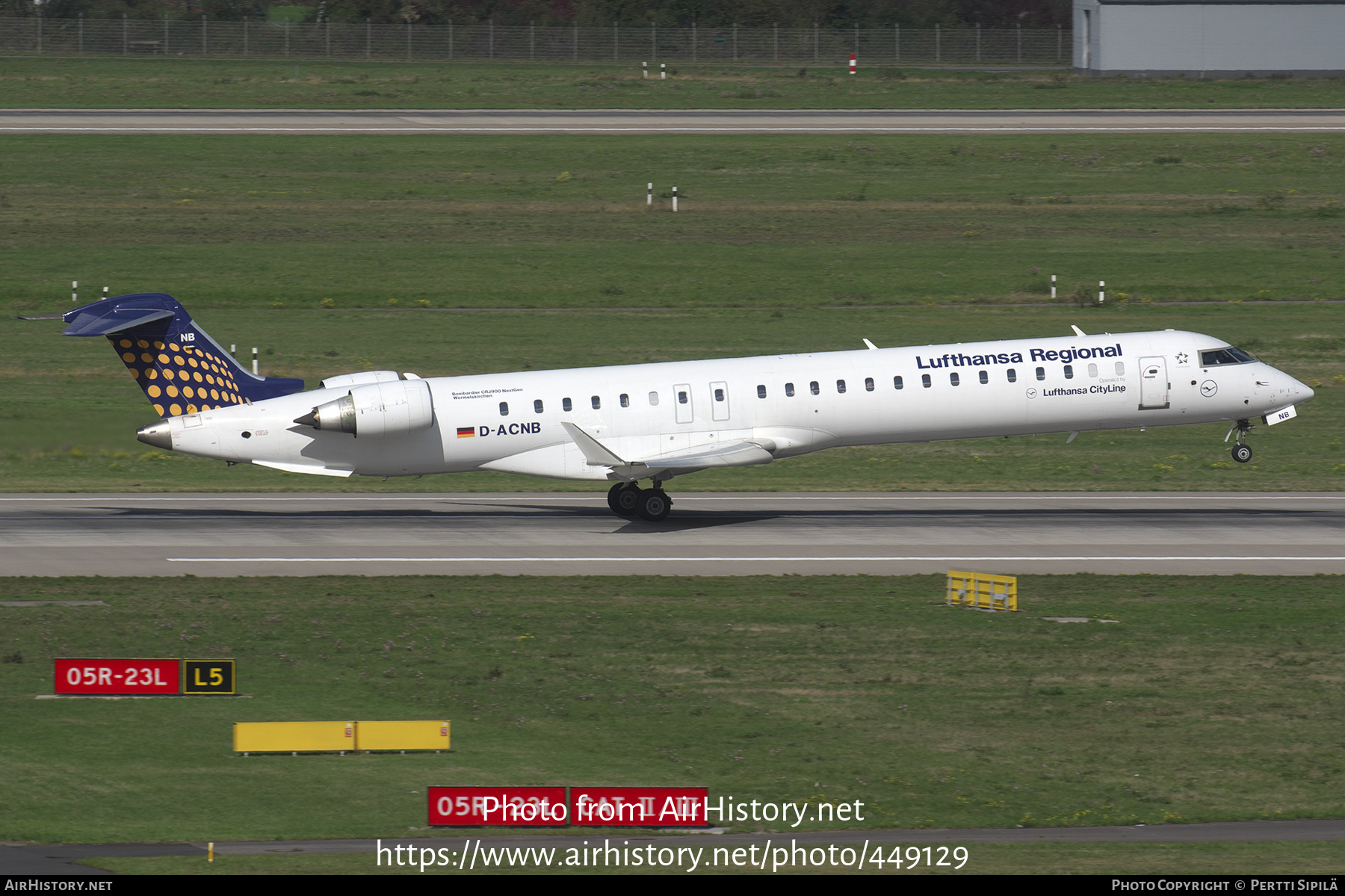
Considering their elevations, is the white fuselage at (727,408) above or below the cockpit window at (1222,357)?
below

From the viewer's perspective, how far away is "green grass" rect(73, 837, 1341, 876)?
17.8 m

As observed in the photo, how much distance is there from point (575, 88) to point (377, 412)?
6238 centimetres

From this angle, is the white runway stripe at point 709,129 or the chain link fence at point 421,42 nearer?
the white runway stripe at point 709,129

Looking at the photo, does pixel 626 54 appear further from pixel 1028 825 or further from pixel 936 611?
pixel 1028 825

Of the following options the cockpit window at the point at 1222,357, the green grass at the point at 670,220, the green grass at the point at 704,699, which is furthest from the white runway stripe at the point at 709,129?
the green grass at the point at 704,699

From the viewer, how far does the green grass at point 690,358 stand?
148 ft

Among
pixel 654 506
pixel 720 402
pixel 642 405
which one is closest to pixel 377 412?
pixel 642 405

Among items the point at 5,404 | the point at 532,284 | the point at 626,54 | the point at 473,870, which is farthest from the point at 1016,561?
the point at 626,54

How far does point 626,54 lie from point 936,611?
270ft

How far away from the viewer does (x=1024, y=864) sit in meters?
18.2

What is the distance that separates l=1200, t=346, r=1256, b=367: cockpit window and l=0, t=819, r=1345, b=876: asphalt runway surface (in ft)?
68.1

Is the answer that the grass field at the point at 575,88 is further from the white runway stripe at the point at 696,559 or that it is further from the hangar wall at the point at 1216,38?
the white runway stripe at the point at 696,559

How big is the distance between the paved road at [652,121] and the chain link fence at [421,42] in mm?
16732

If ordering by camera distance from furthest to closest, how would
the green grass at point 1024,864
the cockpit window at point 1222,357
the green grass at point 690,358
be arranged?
the green grass at point 690,358
the cockpit window at point 1222,357
the green grass at point 1024,864
